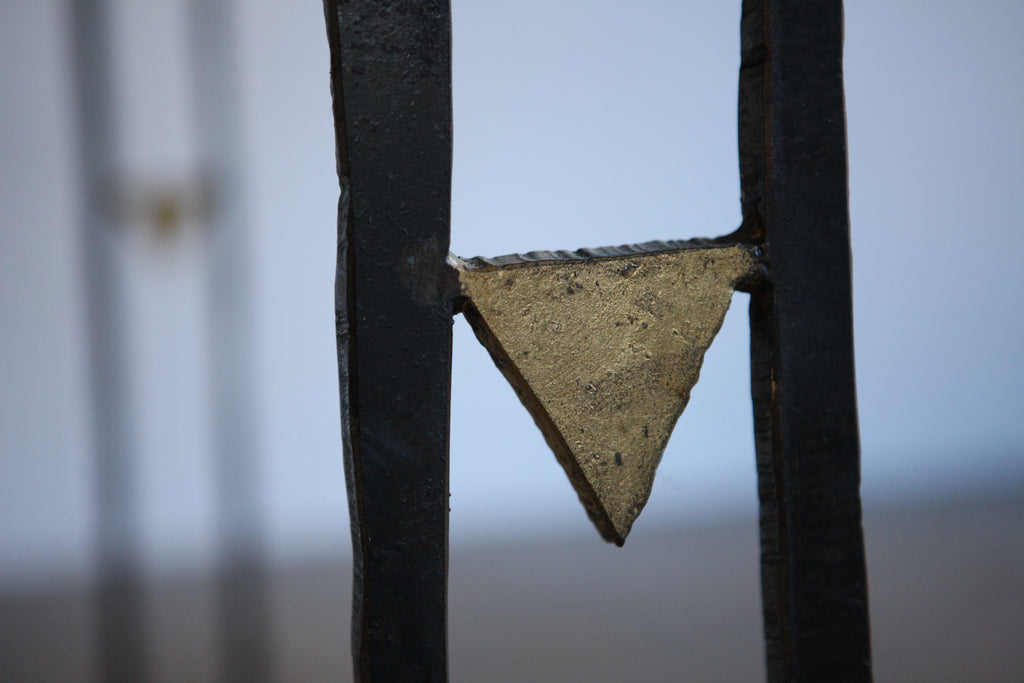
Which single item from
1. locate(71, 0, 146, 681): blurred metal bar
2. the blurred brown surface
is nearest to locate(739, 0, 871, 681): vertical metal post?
the blurred brown surface

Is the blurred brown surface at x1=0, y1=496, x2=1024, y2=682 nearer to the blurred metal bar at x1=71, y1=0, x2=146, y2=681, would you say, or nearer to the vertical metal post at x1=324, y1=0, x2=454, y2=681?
the blurred metal bar at x1=71, y1=0, x2=146, y2=681

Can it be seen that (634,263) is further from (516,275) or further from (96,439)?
(96,439)

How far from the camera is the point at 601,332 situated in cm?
63

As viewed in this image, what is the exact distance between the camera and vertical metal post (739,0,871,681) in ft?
2.16

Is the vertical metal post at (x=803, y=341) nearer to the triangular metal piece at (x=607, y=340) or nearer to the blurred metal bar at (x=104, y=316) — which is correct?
the triangular metal piece at (x=607, y=340)

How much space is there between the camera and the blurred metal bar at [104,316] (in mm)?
1530

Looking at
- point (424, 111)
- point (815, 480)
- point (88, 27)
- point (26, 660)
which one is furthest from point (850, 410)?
point (88, 27)

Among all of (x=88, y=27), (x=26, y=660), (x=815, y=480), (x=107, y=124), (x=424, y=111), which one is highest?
(x=88, y=27)

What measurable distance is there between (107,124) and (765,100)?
1252 millimetres

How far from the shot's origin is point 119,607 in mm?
1440

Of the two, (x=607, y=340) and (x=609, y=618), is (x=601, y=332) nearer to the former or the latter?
(x=607, y=340)

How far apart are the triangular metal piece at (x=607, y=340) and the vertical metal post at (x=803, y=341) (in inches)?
1.8

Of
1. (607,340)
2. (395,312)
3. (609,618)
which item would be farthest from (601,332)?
(609,618)

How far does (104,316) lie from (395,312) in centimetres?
118
